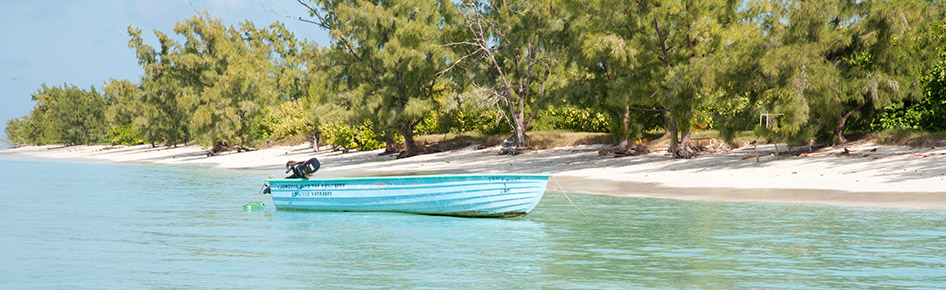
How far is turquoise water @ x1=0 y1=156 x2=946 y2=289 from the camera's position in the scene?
10.9 metres

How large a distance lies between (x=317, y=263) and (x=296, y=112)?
5082cm

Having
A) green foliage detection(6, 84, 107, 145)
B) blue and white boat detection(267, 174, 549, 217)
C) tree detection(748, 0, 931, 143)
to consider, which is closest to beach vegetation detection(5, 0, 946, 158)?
tree detection(748, 0, 931, 143)

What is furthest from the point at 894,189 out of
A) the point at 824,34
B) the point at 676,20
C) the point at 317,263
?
the point at 317,263

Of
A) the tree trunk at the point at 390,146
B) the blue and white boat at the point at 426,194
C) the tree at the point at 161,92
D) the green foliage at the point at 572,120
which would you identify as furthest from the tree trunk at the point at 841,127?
the tree at the point at 161,92

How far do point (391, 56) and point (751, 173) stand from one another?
2263 centimetres

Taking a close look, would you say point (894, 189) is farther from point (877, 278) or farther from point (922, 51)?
point (877, 278)

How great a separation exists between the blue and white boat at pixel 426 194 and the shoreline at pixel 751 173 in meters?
6.37

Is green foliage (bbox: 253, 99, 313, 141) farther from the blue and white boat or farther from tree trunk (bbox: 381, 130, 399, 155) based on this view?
the blue and white boat

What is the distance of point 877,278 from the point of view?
34.4 ft

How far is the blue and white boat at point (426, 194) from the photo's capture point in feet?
57.5

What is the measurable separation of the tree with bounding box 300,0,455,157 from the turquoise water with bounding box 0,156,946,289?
2249cm

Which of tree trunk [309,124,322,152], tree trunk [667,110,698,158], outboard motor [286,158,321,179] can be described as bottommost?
tree trunk [667,110,698,158]

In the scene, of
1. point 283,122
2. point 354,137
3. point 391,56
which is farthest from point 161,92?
point 391,56

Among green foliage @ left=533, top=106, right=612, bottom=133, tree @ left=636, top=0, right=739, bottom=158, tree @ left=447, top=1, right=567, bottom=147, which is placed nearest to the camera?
tree @ left=636, top=0, right=739, bottom=158
